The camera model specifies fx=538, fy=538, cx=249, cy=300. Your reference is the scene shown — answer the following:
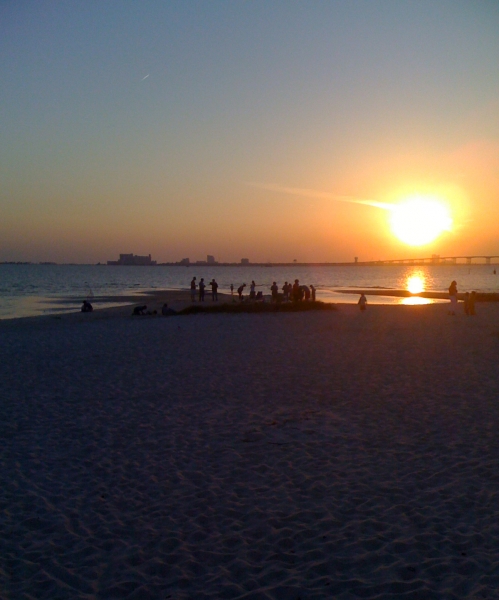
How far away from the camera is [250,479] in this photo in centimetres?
648

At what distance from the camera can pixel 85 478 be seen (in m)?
6.56

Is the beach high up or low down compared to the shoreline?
down

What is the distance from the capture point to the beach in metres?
4.45

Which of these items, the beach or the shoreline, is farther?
the shoreline

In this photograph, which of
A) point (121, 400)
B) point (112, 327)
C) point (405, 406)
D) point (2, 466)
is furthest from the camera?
point (112, 327)

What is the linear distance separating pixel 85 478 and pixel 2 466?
4.06ft

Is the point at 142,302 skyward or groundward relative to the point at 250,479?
skyward

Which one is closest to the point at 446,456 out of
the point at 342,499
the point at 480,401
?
the point at 342,499

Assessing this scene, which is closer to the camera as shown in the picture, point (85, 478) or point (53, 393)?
point (85, 478)

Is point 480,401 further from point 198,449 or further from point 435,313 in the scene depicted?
point 435,313

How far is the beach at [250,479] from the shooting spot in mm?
4449

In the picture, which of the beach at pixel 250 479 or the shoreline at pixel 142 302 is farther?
the shoreline at pixel 142 302

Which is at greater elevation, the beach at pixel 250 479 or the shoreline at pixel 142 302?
the shoreline at pixel 142 302

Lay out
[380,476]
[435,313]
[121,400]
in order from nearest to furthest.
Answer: [380,476], [121,400], [435,313]
